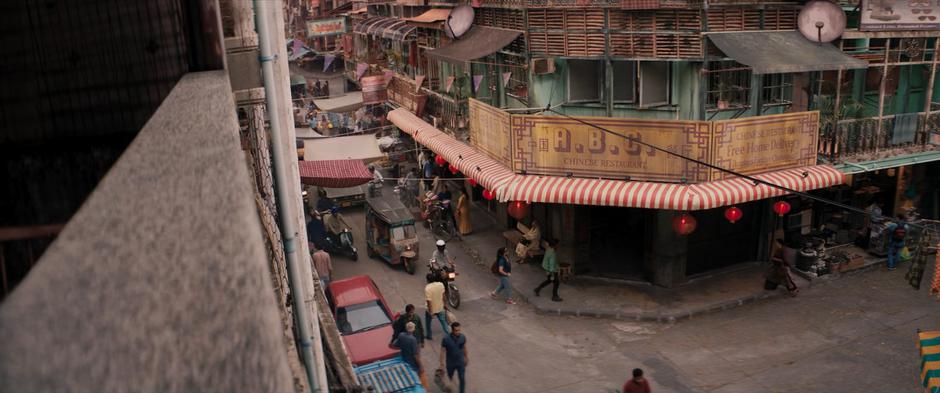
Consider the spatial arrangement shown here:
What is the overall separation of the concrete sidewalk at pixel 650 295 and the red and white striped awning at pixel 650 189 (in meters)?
2.50

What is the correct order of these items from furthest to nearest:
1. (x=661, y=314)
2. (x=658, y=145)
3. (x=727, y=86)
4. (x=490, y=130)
Answer: (x=490, y=130) → (x=727, y=86) → (x=661, y=314) → (x=658, y=145)

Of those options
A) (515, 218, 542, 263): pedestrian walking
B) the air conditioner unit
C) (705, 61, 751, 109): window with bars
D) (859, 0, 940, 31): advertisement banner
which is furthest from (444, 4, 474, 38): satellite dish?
(859, 0, 940, 31): advertisement banner

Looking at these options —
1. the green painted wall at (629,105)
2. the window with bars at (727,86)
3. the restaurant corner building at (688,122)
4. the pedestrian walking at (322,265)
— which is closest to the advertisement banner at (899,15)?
the restaurant corner building at (688,122)

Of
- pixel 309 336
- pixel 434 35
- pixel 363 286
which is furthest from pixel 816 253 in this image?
pixel 309 336

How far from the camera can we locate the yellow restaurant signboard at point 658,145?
1484cm

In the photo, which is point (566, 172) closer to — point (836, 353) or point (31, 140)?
point (836, 353)

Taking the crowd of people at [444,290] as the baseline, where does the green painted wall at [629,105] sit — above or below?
above

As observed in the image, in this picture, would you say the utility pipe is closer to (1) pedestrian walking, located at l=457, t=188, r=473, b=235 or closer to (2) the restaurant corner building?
(2) the restaurant corner building

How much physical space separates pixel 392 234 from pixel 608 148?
6342 millimetres

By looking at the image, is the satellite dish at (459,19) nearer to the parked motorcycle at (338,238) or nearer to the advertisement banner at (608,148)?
the advertisement banner at (608,148)

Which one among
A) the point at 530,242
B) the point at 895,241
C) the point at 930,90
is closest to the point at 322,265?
the point at 530,242

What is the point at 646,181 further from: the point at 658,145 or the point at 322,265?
the point at 322,265

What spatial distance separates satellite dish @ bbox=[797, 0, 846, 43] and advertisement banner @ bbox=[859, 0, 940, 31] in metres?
0.78

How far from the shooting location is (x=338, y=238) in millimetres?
20578
